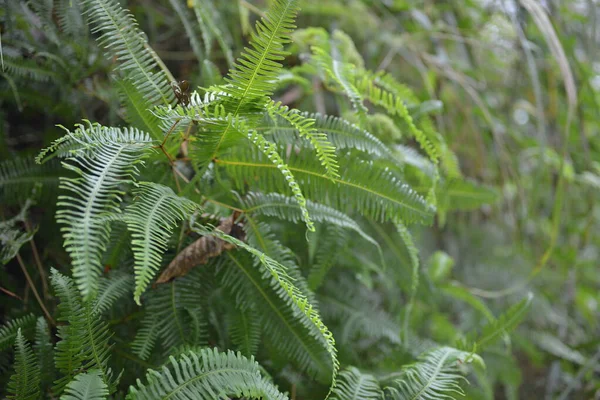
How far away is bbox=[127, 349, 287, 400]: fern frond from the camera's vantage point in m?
0.61

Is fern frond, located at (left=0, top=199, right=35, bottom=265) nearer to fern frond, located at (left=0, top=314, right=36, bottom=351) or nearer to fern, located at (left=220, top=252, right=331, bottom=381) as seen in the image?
fern frond, located at (left=0, top=314, right=36, bottom=351)

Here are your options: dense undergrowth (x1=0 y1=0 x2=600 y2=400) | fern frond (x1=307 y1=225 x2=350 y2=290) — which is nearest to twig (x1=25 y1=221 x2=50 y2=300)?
dense undergrowth (x1=0 y1=0 x2=600 y2=400)

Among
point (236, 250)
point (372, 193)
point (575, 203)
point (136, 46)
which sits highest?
point (136, 46)

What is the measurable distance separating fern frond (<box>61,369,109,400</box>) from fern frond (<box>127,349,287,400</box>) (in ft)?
0.12

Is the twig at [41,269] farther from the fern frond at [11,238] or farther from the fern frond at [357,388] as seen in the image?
the fern frond at [357,388]

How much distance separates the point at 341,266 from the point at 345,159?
1.40 ft

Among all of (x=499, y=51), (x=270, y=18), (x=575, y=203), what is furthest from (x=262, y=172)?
(x=575, y=203)

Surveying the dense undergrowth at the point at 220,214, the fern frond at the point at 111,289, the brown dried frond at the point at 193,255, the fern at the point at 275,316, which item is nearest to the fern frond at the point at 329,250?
the dense undergrowth at the point at 220,214

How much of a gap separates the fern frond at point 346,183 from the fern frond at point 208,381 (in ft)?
0.95

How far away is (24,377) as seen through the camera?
65 centimetres

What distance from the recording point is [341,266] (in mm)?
1157

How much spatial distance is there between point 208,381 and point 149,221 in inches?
8.8

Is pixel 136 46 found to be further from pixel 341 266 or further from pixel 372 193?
pixel 341 266

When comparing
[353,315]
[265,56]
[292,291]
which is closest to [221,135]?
[265,56]
